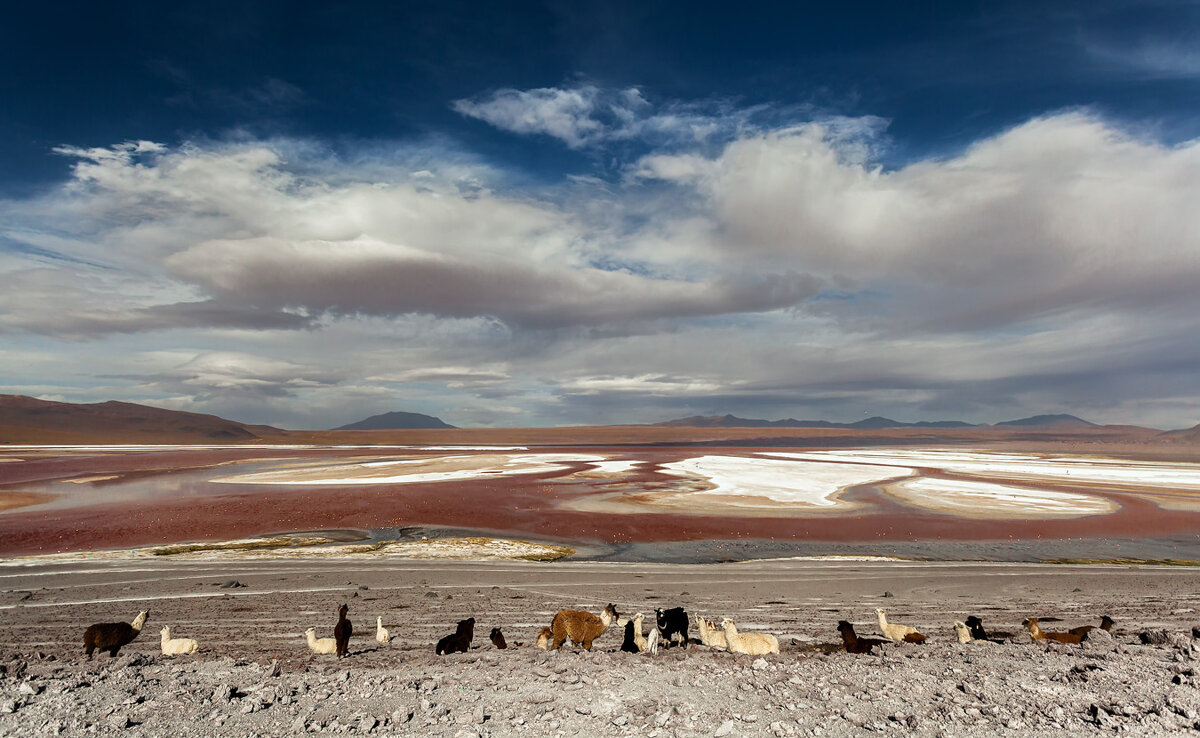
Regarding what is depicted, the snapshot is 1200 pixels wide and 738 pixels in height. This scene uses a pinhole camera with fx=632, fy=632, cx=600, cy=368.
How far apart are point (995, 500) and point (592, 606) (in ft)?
131

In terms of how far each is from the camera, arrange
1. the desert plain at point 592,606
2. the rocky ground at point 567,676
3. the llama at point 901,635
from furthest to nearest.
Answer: the llama at point 901,635
the desert plain at point 592,606
the rocky ground at point 567,676

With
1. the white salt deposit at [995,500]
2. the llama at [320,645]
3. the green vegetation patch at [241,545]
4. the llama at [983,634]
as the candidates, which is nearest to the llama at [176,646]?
the llama at [320,645]

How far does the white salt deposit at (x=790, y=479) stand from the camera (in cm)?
4656

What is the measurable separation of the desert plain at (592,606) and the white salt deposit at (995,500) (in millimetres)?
492

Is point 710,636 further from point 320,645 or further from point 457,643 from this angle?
point 320,645

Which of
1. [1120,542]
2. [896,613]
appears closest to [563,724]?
[896,613]

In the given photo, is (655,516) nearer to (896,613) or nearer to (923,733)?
(896,613)

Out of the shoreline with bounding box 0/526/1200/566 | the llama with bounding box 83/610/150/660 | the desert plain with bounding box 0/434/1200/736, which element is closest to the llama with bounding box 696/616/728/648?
the desert plain with bounding box 0/434/1200/736

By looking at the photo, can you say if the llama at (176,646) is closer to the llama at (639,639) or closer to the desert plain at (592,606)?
the desert plain at (592,606)

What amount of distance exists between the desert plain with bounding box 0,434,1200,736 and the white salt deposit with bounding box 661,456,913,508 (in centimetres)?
160

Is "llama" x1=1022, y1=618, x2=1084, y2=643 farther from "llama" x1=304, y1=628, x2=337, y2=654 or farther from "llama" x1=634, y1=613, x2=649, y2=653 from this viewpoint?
"llama" x1=304, y1=628, x2=337, y2=654

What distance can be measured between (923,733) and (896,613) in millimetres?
8197

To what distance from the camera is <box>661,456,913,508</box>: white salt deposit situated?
46.6 m

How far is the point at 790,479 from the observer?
58406 mm
